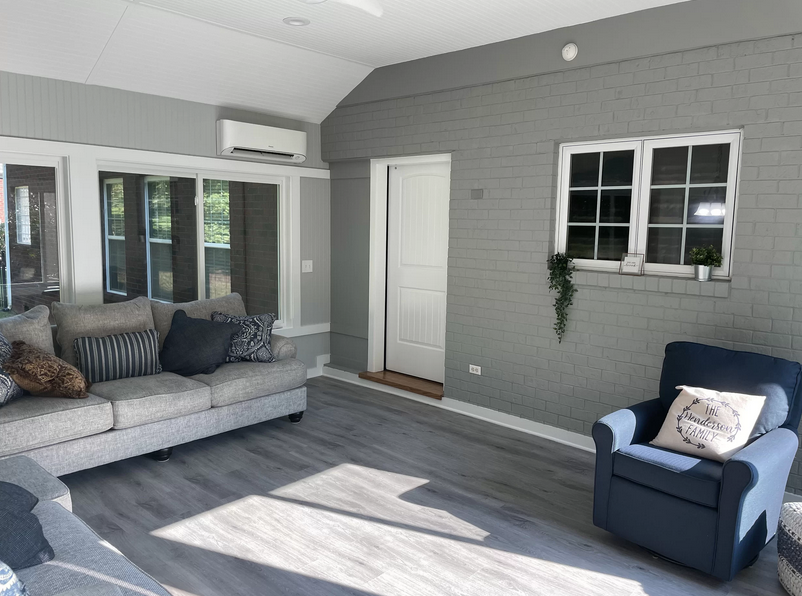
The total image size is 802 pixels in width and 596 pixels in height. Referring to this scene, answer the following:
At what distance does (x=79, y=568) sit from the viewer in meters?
2.05

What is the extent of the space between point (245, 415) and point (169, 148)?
90.3 inches

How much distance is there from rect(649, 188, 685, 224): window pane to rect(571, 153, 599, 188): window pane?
0.44 m

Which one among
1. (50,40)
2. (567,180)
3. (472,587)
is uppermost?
(50,40)

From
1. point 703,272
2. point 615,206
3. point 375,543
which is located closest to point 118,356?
point 375,543

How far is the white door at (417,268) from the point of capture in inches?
219

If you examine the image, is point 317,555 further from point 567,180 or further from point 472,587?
point 567,180

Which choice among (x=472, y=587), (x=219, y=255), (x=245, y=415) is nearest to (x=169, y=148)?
(x=219, y=255)

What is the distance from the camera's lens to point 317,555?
118 inches

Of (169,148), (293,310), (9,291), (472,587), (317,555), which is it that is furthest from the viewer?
(293,310)

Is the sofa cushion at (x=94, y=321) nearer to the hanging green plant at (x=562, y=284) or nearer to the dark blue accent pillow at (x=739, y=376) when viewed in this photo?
the hanging green plant at (x=562, y=284)

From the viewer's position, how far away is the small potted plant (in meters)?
3.83

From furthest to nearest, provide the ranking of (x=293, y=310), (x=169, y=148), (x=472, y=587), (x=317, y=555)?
1. (x=293, y=310)
2. (x=169, y=148)
3. (x=317, y=555)
4. (x=472, y=587)

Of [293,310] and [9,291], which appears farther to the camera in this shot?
[293,310]

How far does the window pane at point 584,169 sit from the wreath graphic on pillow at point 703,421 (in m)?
1.87
